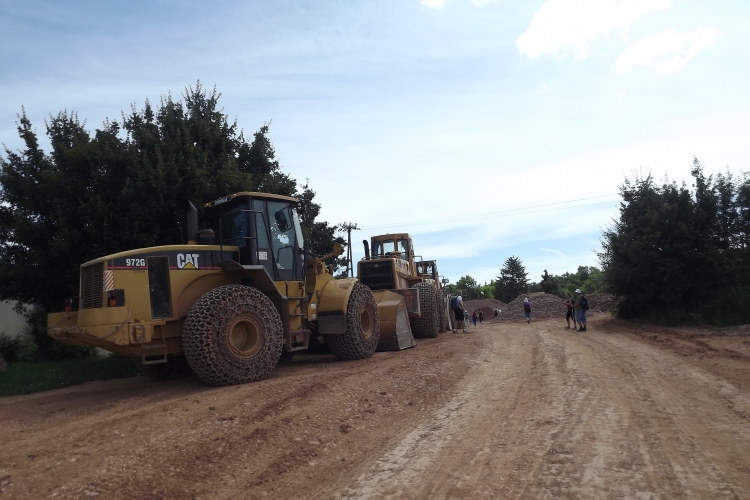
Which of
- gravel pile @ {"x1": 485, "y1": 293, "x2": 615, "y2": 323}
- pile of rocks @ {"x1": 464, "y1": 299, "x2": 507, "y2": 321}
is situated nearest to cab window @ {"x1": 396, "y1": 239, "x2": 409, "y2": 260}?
gravel pile @ {"x1": 485, "y1": 293, "x2": 615, "y2": 323}

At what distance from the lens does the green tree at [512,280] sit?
65812mm

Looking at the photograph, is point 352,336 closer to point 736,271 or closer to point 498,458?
point 498,458

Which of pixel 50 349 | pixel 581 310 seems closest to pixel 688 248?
pixel 581 310

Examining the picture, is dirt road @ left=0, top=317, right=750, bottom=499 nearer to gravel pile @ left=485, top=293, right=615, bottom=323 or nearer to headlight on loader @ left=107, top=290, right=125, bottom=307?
headlight on loader @ left=107, top=290, right=125, bottom=307

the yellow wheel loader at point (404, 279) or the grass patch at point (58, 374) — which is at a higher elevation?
the yellow wheel loader at point (404, 279)

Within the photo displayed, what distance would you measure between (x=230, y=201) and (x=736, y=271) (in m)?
17.7

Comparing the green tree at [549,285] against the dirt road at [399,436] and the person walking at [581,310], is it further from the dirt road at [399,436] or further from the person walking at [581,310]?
the dirt road at [399,436]

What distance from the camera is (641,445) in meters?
5.22

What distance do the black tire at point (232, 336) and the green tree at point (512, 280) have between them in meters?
59.3

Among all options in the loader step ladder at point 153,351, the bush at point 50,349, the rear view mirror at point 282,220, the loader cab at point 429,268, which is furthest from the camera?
the loader cab at point 429,268

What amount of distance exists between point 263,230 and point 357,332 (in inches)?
114

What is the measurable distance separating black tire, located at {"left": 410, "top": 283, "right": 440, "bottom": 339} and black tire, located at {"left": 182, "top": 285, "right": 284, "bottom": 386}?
346 inches

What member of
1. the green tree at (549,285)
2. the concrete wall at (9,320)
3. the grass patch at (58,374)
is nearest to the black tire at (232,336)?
the grass patch at (58,374)

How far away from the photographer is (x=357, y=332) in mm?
11258
